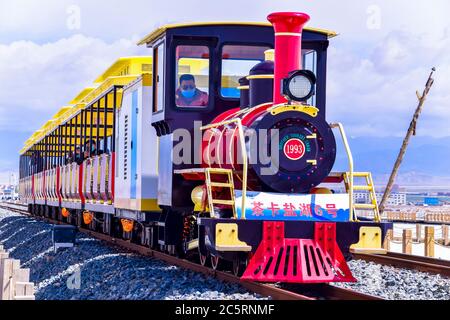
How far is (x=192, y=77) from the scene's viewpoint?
12.1 m

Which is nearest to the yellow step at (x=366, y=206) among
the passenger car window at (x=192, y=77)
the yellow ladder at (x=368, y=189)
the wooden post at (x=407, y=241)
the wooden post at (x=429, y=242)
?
the yellow ladder at (x=368, y=189)

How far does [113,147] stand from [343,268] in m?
6.88

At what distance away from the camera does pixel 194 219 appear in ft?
41.2

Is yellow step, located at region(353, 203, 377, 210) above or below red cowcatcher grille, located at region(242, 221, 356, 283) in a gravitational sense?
above

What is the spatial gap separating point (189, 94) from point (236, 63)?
0.77 m

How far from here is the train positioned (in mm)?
10469

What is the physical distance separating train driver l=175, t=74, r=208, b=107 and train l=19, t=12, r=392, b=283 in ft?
0.05

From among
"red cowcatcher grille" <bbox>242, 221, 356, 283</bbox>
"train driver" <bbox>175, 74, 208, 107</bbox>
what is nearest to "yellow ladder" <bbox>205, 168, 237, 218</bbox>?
"red cowcatcher grille" <bbox>242, 221, 356, 283</bbox>

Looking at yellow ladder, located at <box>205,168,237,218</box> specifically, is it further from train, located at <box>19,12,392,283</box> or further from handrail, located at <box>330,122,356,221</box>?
handrail, located at <box>330,122,356,221</box>

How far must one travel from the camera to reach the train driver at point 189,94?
12.0 m

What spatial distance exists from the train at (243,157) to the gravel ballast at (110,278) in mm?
392

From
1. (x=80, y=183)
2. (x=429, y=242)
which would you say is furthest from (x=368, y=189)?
(x=80, y=183)

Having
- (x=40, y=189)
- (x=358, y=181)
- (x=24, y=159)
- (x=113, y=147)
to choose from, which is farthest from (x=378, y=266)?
(x=24, y=159)
